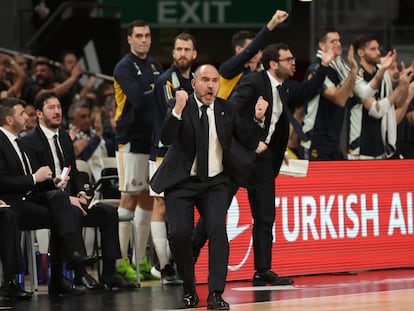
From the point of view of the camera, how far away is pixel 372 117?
14297 mm

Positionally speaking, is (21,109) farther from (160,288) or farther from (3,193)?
(160,288)

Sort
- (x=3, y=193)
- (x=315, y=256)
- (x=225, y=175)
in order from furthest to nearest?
(x=315, y=256) → (x=3, y=193) → (x=225, y=175)

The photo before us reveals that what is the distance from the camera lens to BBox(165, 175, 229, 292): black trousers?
35.4ft

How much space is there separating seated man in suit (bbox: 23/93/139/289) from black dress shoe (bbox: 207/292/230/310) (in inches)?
80.3

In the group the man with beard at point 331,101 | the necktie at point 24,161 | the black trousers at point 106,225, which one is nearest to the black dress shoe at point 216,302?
the black trousers at point 106,225

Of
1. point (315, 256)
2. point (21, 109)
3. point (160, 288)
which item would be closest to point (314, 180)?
point (315, 256)

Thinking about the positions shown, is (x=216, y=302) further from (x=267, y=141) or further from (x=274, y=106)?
(x=274, y=106)

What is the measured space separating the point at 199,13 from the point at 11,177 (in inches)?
442

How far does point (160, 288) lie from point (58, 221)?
1237 millimetres

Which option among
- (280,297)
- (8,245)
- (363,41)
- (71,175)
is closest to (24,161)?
(71,175)

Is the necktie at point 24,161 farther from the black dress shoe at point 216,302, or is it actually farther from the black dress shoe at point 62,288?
the black dress shoe at point 216,302

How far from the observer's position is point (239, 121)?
1124cm

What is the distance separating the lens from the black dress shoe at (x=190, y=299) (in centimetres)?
1086

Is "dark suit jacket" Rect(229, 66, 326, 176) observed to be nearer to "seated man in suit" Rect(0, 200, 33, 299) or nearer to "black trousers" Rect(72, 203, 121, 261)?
"black trousers" Rect(72, 203, 121, 261)
